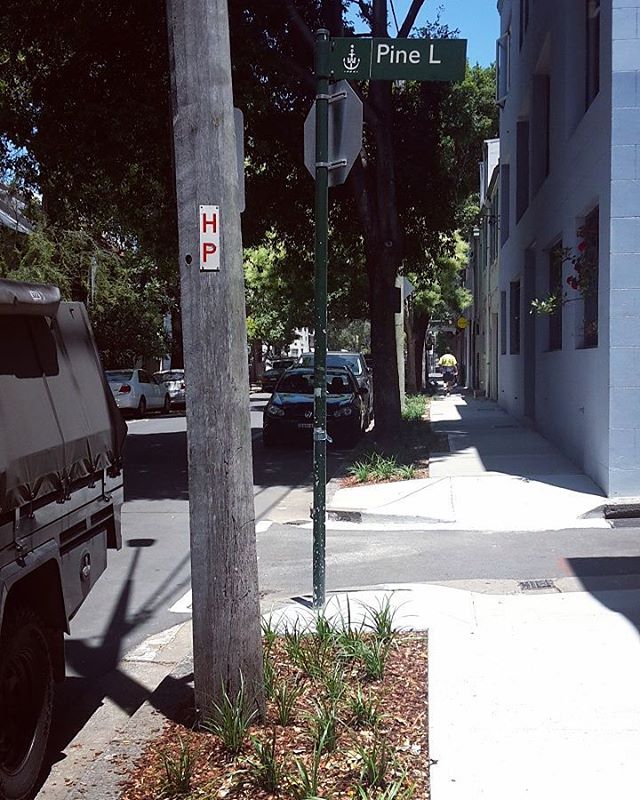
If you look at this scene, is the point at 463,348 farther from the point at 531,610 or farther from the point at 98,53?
the point at 531,610

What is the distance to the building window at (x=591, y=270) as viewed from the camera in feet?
37.5

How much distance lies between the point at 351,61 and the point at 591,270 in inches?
239

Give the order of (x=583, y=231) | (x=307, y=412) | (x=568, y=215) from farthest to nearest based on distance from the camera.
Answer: (x=307, y=412)
(x=568, y=215)
(x=583, y=231)

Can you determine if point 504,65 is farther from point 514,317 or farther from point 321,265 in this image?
point 321,265

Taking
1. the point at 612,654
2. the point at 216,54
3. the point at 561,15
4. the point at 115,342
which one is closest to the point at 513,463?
the point at 561,15

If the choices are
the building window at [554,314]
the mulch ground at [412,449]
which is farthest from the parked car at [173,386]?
the building window at [554,314]

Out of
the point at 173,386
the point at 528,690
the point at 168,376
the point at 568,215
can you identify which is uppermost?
the point at 568,215

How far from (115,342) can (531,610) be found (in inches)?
1162

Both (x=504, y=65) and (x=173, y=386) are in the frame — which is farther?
(x=173, y=386)

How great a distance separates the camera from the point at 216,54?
14.1 feet

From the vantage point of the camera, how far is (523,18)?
67.2 feet

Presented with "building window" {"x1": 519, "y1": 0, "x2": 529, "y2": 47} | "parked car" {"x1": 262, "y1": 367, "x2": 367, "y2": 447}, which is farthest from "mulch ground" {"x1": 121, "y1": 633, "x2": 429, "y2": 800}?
"building window" {"x1": 519, "y1": 0, "x2": 529, "y2": 47}

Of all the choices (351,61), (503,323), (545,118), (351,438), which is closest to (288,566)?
(351,61)

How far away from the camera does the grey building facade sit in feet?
33.9
